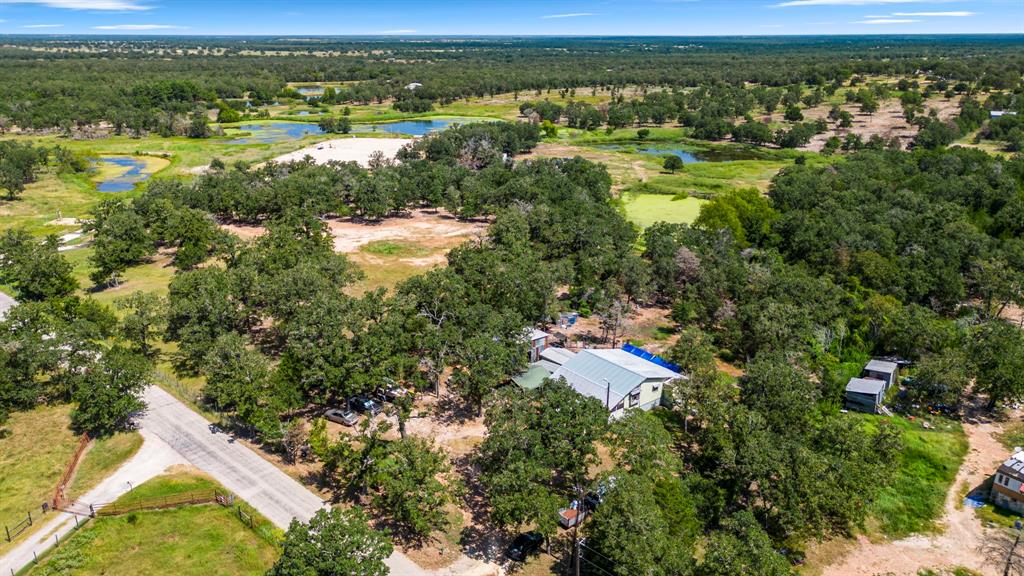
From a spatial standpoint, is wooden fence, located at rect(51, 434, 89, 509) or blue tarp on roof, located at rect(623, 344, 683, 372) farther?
blue tarp on roof, located at rect(623, 344, 683, 372)

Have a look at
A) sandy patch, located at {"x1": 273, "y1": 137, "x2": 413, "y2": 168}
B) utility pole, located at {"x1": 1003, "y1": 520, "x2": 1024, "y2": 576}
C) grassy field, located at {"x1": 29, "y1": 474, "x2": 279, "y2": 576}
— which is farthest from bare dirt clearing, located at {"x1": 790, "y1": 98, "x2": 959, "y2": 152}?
grassy field, located at {"x1": 29, "y1": 474, "x2": 279, "y2": 576}

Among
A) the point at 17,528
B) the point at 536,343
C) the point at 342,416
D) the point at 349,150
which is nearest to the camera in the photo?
the point at 17,528

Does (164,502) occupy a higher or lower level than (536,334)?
lower

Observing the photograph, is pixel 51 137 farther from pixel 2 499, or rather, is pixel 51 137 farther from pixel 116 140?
pixel 2 499

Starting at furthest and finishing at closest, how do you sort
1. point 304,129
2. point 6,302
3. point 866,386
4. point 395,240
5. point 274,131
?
1. point 304,129
2. point 274,131
3. point 395,240
4. point 6,302
5. point 866,386

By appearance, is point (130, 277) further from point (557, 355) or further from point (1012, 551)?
point (1012, 551)

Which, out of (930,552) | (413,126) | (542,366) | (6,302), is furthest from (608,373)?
(413,126)

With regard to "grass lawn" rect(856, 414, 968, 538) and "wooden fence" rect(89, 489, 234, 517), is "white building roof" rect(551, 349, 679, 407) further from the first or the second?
"wooden fence" rect(89, 489, 234, 517)
